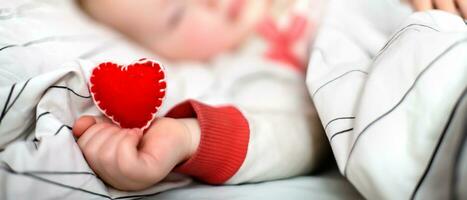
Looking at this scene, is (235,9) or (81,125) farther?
(235,9)

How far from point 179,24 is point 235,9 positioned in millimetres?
90

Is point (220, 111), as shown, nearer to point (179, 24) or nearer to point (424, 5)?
point (179, 24)

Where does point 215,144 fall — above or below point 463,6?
below

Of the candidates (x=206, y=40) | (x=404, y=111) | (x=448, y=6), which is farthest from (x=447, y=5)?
(x=206, y=40)

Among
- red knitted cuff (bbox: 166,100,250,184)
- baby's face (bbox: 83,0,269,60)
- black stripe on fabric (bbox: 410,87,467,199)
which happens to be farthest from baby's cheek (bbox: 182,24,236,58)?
black stripe on fabric (bbox: 410,87,467,199)

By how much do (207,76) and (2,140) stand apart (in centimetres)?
31

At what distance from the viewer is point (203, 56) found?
26.9 inches

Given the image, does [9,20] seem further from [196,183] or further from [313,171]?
[313,171]

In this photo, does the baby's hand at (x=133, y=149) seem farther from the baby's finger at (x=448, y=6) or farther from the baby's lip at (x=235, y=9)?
the baby's finger at (x=448, y=6)

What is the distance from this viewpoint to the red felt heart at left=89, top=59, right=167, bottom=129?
0.48 m

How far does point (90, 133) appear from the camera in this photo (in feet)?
1.56

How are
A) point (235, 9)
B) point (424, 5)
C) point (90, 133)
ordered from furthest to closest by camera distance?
point (235, 9), point (424, 5), point (90, 133)

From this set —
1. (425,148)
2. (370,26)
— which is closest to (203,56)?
(370,26)

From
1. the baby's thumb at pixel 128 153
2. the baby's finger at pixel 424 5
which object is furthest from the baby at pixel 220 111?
the baby's finger at pixel 424 5
